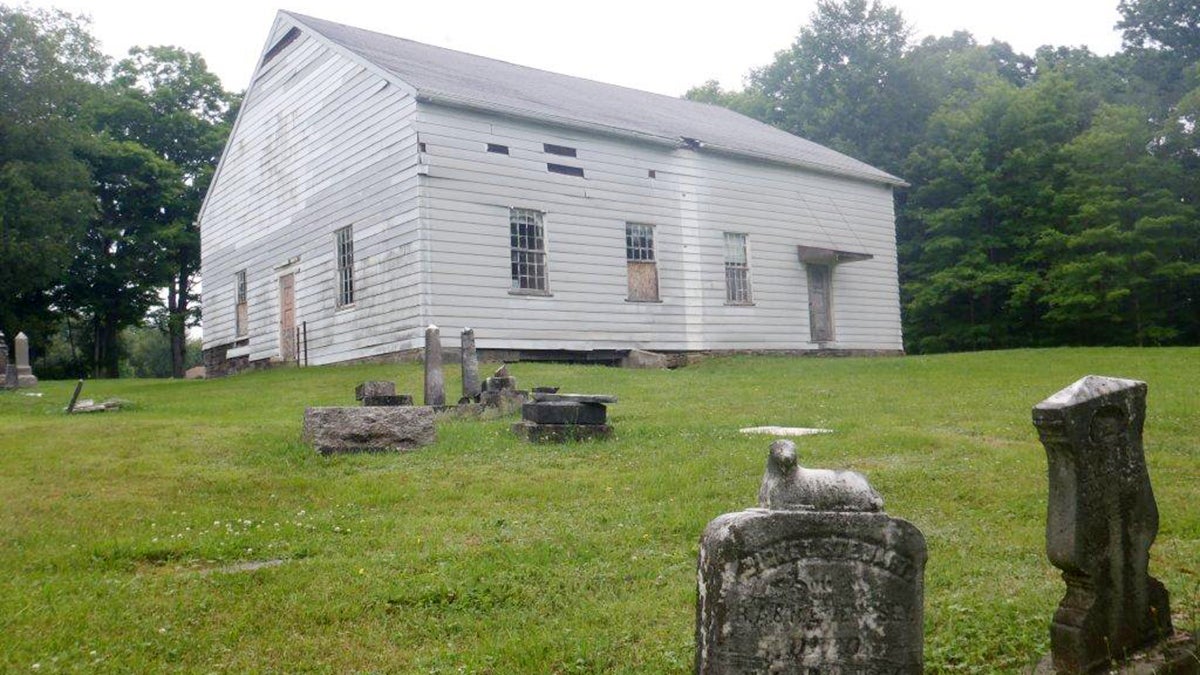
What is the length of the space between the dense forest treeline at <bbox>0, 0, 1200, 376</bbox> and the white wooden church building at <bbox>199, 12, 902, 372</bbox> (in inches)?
359

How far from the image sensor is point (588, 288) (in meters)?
25.0

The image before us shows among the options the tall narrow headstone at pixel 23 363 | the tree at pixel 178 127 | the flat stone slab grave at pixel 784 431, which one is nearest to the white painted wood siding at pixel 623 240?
the flat stone slab grave at pixel 784 431

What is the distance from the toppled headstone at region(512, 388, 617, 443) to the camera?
12.7 m

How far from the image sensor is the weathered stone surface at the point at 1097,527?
5.15 meters

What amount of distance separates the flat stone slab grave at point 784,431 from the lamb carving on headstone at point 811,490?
7.92 meters

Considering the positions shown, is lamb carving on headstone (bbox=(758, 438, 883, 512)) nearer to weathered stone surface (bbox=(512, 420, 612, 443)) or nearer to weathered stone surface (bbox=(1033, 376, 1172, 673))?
weathered stone surface (bbox=(1033, 376, 1172, 673))

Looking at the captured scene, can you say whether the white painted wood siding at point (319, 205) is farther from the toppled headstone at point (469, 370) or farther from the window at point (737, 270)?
the window at point (737, 270)

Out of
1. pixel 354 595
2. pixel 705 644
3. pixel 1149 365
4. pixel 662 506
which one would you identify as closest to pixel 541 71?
pixel 1149 365

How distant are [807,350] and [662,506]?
835 inches

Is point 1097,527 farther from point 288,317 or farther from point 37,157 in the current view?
point 37,157

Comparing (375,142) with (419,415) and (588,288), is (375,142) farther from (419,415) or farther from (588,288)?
(419,415)

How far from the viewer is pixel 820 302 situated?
30.5 m

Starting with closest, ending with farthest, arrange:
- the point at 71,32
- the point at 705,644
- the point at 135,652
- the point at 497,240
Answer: the point at 705,644, the point at 135,652, the point at 497,240, the point at 71,32

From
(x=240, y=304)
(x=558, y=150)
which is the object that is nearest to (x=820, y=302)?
(x=558, y=150)
